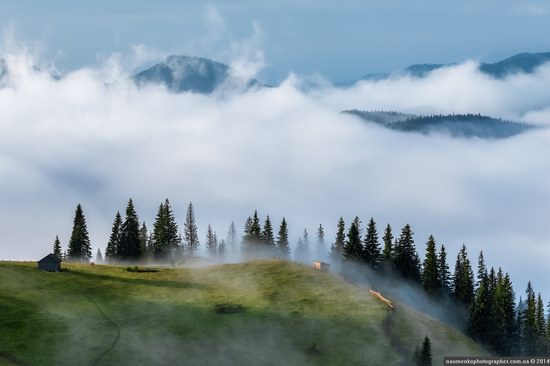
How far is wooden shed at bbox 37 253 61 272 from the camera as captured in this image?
167875 mm

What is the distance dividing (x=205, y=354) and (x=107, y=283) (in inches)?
1588

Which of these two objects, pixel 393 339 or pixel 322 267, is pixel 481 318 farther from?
pixel 393 339

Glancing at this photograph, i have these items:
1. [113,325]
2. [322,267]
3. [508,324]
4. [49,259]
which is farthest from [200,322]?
[508,324]

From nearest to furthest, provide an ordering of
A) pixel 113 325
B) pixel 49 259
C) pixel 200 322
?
1. pixel 113 325
2. pixel 200 322
3. pixel 49 259

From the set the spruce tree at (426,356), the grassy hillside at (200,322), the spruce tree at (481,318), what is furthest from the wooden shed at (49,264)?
the spruce tree at (481,318)

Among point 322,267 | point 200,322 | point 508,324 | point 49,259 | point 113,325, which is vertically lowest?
point 508,324

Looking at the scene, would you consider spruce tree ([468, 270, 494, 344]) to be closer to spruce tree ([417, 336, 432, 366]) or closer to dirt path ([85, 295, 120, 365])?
spruce tree ([417, 336, 432, 366])

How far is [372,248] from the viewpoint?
7707 inches

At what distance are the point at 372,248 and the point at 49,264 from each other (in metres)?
78.7

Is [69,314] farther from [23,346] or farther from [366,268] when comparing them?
[366,268]

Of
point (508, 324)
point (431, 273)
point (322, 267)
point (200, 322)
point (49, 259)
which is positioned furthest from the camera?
point (431, 273)

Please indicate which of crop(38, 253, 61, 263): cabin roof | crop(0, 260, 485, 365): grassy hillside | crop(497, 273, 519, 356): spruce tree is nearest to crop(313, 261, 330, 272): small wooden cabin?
crop(0, 260, 485, 365): grassy hillside

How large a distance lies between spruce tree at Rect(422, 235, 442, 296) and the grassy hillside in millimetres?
37196

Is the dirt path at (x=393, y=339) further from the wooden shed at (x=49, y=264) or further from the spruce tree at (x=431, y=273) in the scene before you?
the wooden shed at (x=49, y=264)
